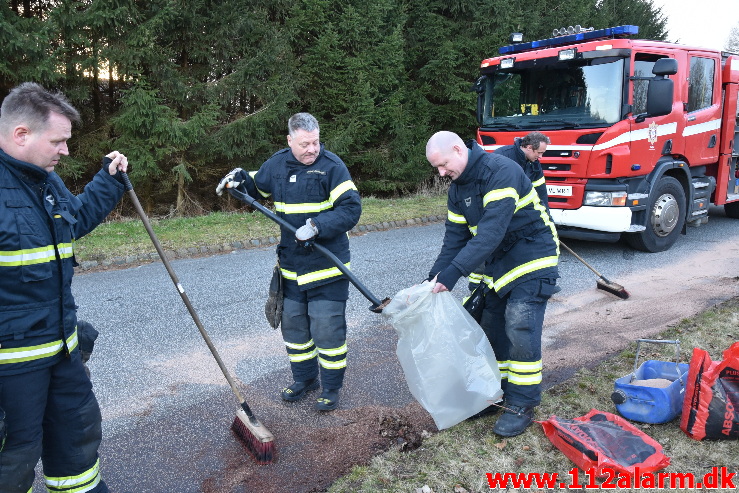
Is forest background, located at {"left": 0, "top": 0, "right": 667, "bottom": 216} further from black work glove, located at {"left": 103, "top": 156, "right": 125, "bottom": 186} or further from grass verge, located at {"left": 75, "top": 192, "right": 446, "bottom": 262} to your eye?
black work glove, located at {"left": 103, "top": 156, "right": 125, "bottom": 186}

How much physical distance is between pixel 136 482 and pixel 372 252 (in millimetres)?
5374

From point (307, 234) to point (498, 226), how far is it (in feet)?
3.72

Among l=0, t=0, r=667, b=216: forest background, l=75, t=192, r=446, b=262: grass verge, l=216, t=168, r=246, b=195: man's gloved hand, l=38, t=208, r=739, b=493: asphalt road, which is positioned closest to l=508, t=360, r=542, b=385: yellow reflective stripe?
l=38, t=208, r=739, b=493: asphalt road

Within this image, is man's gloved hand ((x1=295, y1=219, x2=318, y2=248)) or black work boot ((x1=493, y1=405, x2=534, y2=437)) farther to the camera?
man's gloved hand ((x1=295, y1=219, x2=318, y2=248))

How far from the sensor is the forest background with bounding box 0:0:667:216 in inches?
374

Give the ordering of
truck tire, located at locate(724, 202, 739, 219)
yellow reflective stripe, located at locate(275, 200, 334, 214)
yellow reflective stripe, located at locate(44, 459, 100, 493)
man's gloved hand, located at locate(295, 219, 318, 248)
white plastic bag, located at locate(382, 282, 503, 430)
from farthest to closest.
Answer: truck tire, located at locate(724, 202, 739, 219)
yellow reflective stripe, located at locate(275, 200, 334, 214)
man's gloved hand, located at locate(295, 219, 318, 248)
white plastic bag, located at locate(382, 282, 503, 430)
yellow reflective stripe, located at locate(44, 459, 100, 493)

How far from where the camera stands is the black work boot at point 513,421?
10.8 ft

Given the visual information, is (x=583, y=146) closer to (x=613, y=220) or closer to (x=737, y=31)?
(x=613, y=220)

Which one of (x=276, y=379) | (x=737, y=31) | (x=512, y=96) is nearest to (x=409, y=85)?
(x=512, y=96)

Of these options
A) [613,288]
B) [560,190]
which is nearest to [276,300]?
[613,288]

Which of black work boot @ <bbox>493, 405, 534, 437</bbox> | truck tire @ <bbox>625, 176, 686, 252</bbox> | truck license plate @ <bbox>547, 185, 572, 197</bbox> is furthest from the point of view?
truck tire @ <bbox>625, 176, 686, 252</bbox>

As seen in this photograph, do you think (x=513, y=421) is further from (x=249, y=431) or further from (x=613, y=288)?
(x=613, y=288)

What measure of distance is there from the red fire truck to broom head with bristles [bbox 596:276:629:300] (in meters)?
1.40

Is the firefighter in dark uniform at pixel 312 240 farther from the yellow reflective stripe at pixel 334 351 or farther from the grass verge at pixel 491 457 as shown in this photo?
the grass verge at pixel 491 457
